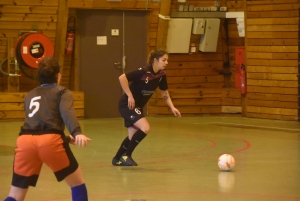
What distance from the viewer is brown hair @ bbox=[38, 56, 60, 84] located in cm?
473

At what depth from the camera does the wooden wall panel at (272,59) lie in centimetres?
1405

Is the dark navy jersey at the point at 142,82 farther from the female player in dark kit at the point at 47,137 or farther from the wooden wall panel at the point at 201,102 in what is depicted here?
the wooden wall panel at the point at 201,102

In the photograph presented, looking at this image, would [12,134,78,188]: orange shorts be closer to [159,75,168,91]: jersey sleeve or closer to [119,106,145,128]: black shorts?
[119,106,145,128]: black shorts

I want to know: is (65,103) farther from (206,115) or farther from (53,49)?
(206,115)

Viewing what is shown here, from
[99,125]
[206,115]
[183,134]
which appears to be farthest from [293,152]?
[206,115]

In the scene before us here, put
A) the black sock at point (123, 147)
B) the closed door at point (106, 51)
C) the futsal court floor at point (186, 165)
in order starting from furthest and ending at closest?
the closed door at point (106, 51)
the black sock at point (123, 147)
the futsal court floor at point (186, 165)

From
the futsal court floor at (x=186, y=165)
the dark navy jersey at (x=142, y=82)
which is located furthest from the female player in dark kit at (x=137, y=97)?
the futsal court floor at (x=186, y=165)

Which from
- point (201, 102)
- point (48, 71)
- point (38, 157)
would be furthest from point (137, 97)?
point (201, 102)

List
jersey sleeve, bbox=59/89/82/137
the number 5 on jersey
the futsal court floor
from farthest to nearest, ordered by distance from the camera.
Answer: the futsal court floor, the number 5 on jersey, jersey sleeve, bbox=59/89/82/137

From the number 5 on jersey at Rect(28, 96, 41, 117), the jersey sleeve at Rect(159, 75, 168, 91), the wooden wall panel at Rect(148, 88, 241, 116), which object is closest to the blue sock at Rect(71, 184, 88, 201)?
the number 5 on jersey at Rect(28, 96, 41, 117)

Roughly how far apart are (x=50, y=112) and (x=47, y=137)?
0.19 m

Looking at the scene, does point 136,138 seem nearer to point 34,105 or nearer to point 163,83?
point 163,83

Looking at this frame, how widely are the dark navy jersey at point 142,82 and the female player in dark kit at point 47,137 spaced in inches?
130

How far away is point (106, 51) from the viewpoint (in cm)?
1498
